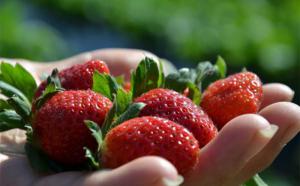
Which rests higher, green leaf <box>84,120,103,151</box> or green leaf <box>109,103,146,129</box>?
green leaf <box>109,103,146,129</box>

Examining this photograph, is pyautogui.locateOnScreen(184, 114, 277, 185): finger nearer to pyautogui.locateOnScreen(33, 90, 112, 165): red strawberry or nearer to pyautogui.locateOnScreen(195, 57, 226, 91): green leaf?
pyautogui.locateOnScreen(33, 90, 112, 165): red strawberry

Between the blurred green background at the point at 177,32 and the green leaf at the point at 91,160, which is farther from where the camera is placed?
the blurred green background at the point at 177,32

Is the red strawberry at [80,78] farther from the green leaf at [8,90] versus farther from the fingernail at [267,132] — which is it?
the fingernail at [267,132]

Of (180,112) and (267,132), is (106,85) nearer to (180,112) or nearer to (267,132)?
(180,112)

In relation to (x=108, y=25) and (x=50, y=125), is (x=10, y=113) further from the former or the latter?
(x=108, y=25)

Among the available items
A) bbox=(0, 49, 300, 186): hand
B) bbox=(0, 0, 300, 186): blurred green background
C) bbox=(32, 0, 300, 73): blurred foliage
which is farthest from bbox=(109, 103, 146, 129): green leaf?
bbox=(32, 0, 300, 73): blurred foliage

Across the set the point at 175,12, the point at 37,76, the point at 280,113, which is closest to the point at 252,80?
the point at 280,113

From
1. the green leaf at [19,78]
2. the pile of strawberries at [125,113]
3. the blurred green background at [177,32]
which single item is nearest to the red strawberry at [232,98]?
the pile of strawberries at [125,113]
